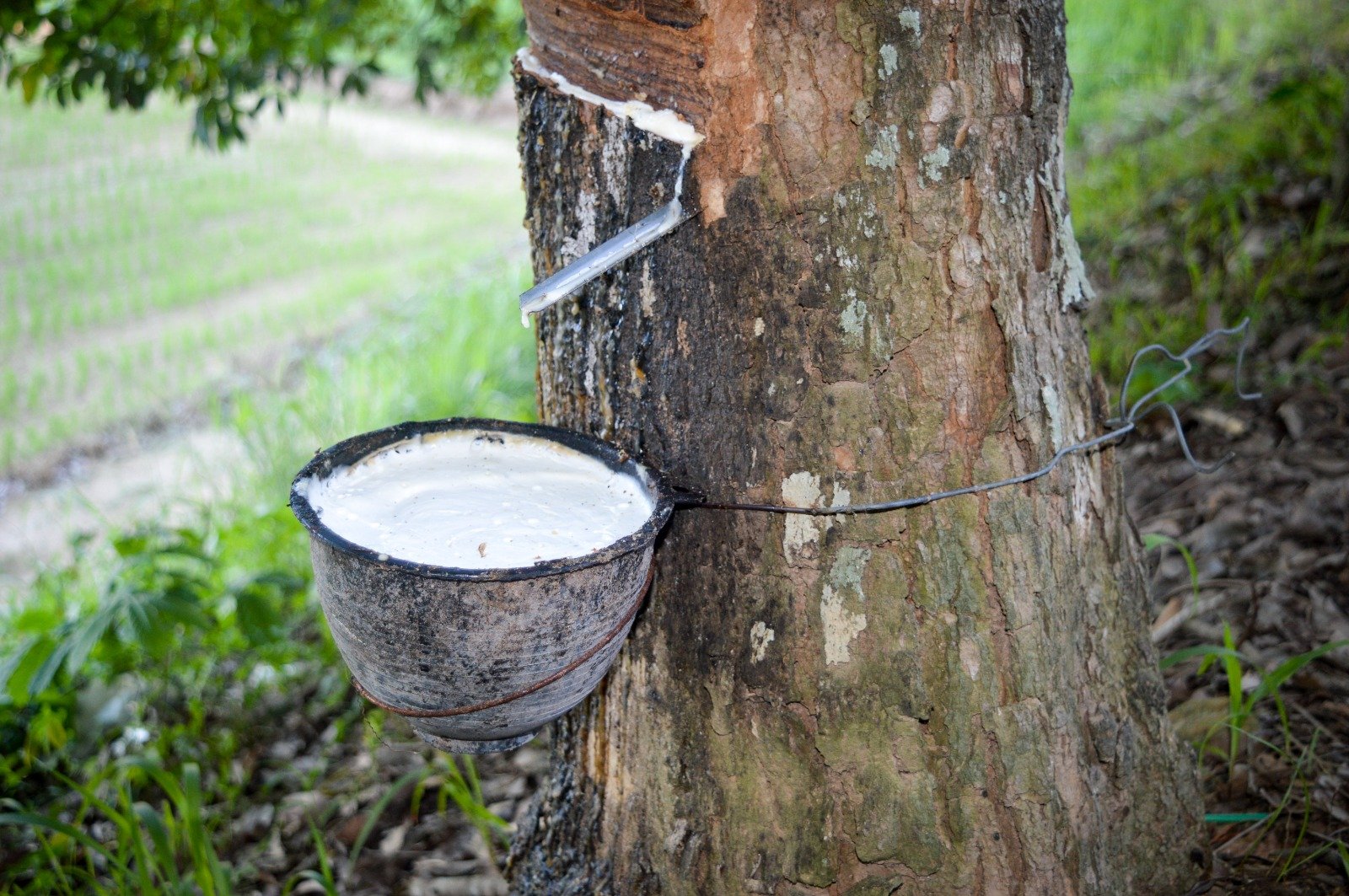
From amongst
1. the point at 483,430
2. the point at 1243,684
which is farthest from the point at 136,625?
the point at 1243,684

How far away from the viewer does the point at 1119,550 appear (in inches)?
58.5

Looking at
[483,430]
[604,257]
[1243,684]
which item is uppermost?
[604,257]

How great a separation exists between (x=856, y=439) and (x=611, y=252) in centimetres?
39

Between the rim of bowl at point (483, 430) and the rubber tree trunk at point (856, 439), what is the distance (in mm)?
57

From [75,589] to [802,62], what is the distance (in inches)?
133

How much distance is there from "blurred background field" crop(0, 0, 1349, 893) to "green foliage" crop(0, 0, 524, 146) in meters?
0.58

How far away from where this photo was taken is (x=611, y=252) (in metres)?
1.27

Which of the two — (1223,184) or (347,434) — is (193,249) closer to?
(347,434)

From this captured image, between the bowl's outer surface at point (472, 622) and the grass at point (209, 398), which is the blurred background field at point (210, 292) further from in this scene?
the bowl's outer surface at point (472, 622)

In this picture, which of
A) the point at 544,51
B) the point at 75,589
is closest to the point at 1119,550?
the point at 544,51

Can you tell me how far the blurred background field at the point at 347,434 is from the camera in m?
1.88

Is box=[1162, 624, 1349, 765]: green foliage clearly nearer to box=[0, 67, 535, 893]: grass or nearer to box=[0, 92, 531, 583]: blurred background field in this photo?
box=[0, 67, 535, 893]: grass

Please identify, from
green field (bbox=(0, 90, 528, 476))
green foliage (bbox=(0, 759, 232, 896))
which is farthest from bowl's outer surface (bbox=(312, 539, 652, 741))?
green field (bbox=(0, 90, 528, 476))

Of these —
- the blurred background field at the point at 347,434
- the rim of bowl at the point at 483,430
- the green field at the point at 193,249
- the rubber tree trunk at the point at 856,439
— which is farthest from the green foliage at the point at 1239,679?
the green field at the point at 193,249
